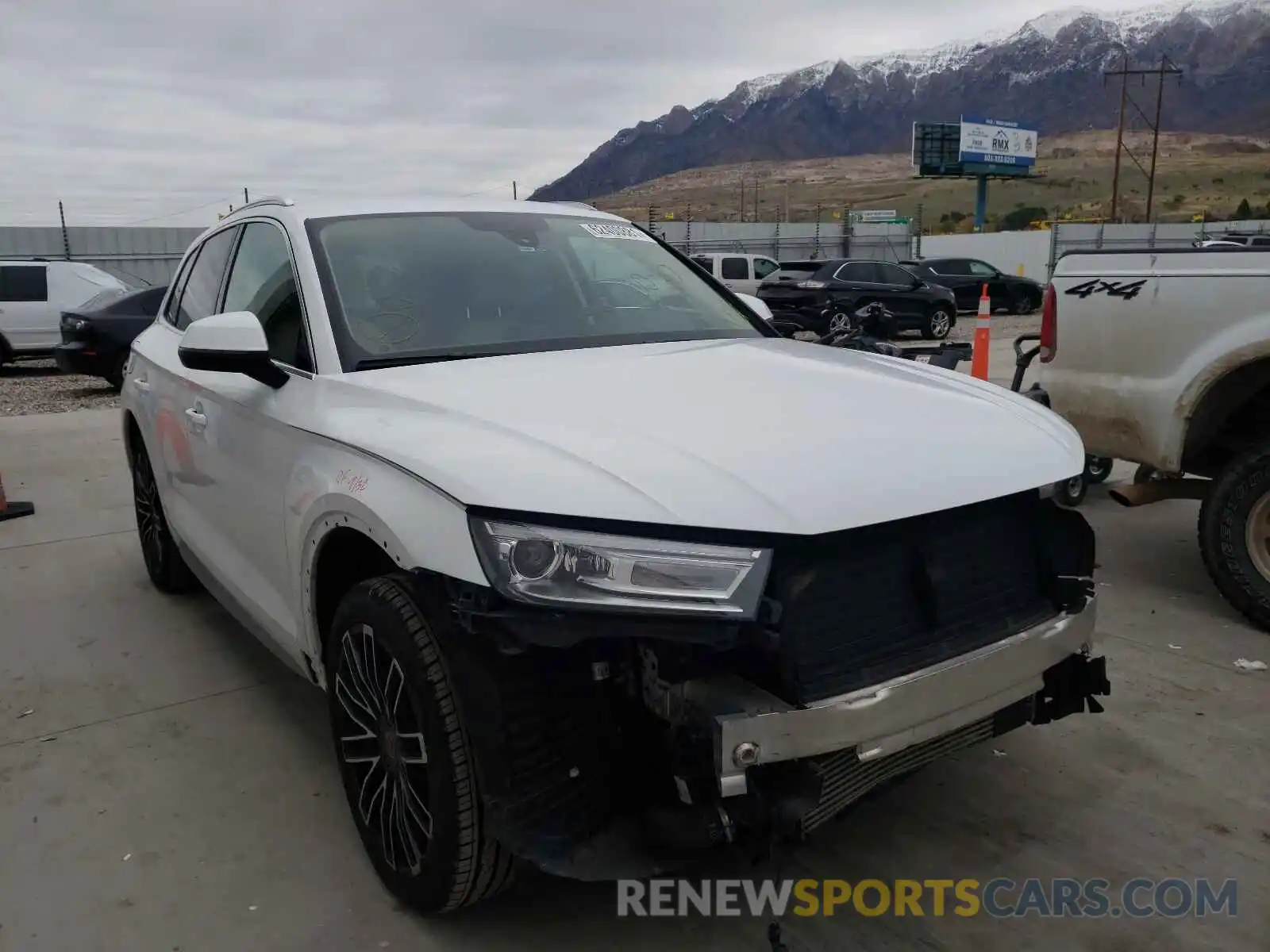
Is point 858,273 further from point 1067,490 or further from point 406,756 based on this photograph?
point 406,756

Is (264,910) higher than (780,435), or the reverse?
(780,435)

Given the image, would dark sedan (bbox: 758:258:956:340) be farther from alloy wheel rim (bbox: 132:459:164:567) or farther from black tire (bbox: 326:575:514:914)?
black tire (bbox: 326:575:514:914)

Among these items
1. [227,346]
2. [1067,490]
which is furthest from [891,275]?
[227,346]

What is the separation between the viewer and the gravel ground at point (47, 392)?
11977mm

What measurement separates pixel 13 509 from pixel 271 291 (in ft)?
14.4

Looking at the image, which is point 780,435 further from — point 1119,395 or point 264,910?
point 1119,395

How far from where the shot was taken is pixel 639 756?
2.23m

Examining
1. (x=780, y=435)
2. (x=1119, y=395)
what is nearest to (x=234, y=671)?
(x=780, y=435)

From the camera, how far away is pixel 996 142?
7044cm

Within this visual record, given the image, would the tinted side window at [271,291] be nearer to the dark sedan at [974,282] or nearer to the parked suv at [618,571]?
the parked suv at [618,571]

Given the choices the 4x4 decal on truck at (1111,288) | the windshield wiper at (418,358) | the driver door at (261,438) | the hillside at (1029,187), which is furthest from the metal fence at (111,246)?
the hillside at (1029,187)

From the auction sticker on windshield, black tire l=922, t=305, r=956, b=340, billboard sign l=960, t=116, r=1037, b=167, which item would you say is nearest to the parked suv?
the auction sticker on windshield

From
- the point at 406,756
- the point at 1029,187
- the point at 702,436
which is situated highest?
the point at 1029,187

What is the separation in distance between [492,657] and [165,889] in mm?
1326
